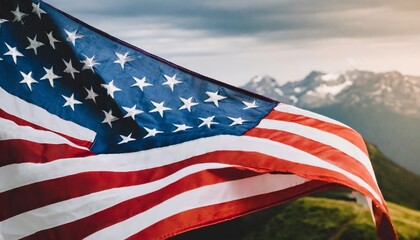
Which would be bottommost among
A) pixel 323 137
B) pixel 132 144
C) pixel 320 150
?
pixel 320 150

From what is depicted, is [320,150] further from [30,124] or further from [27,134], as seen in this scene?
[30,124]

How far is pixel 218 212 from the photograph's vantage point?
906 cm

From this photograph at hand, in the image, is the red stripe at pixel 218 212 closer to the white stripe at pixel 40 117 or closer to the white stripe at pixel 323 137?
the white stripe at pixel 323 137

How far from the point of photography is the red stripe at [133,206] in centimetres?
869

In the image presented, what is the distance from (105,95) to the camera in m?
10.3

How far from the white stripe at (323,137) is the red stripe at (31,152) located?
11.3 feet

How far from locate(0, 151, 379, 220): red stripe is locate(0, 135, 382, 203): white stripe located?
10 cm

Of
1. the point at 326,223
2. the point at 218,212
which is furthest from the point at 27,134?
the point at 326,223

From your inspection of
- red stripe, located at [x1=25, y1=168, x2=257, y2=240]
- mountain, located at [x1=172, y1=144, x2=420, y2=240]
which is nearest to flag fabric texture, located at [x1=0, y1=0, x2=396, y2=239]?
red stripe, located at [x1=25, y1=168, x2=257, y2=240]

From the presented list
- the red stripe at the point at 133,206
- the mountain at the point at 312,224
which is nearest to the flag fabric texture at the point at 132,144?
the red stripe at the point at 133,206

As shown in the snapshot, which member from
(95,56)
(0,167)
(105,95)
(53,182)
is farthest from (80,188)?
(95,56)

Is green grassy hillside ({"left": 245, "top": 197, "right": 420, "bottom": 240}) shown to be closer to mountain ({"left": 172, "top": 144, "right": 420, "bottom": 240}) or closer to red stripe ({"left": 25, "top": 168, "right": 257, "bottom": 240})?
mountain ({"left": 172, "top": 144, "right": 420, "bottom": 240})

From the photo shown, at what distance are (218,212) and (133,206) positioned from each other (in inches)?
53.7

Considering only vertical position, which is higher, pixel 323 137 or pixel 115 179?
pixel 115 179
